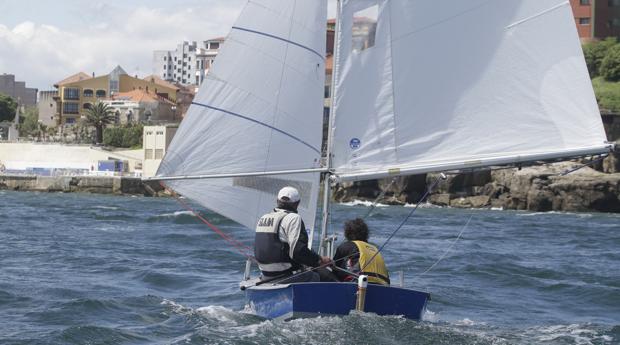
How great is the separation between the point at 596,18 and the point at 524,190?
2980 centimetres

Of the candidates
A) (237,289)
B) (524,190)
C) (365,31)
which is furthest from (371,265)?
(524,190)

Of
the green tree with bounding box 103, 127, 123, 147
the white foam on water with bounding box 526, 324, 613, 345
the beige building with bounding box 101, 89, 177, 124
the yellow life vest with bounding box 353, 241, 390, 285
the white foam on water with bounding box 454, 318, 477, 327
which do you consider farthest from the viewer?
the beige building with bounding box 101, 89, 177, 124

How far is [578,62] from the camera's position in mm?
16188

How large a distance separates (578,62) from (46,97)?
132 metres

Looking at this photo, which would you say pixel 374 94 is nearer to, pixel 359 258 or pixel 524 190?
pixel 359 258

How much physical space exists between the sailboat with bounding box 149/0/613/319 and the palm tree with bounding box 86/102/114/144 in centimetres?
9915

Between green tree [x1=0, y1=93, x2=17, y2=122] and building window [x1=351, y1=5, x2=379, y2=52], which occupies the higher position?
green tree [x1=0, y1=93, x2=17, y2=122]

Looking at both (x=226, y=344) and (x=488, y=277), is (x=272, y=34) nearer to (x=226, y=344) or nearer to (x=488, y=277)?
(x=226, y=344)

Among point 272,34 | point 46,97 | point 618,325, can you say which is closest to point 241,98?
point 272,34

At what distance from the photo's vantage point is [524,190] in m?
72.4

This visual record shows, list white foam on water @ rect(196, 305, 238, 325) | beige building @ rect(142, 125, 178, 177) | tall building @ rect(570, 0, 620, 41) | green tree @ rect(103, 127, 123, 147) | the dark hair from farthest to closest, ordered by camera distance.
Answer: green tree @ rect(103, 127, 123, 147)
tall building @ rect(570, 0, 620, 41)
beige building @ rect(142, 125, 178, 177)
white foam on water @ rect(196, 305, 238, 325)
the dark hair

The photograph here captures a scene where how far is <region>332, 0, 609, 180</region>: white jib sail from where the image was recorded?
16.2 meters

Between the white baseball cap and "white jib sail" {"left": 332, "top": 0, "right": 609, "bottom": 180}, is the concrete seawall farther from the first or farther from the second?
the white baseball cap

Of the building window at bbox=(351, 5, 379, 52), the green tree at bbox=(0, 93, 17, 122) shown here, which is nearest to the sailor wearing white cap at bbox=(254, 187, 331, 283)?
the building window at bbox=(351, 5, 379, 52)
